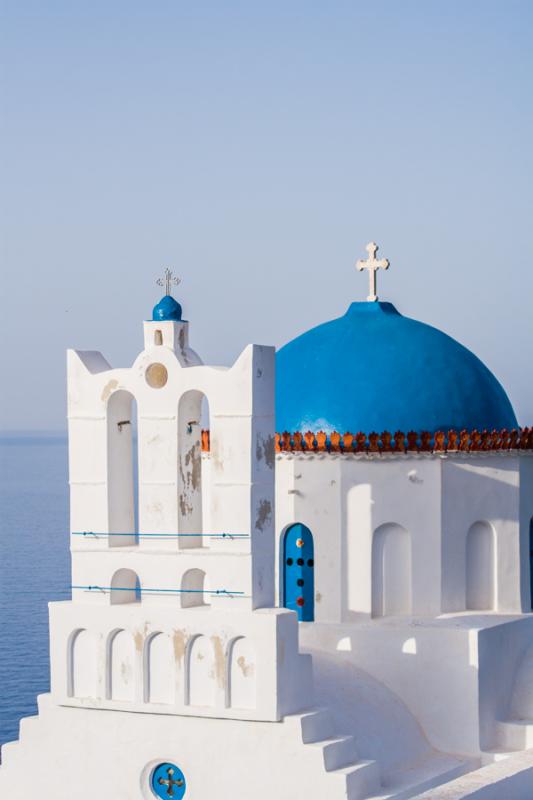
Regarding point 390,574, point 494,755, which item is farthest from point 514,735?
point 390,574

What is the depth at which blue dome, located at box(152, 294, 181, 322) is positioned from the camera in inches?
620

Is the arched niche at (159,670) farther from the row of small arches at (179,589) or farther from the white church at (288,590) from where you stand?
the row of small arches at (179,589)

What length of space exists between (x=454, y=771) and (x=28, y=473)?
120357 millimetres

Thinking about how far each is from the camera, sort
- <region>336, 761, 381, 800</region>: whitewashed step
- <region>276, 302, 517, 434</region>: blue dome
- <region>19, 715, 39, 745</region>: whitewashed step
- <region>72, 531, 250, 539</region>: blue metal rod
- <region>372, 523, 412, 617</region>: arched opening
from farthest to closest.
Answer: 1. <region>276, 302, 517, 434</region>: blue dome
2. <region>372, 523, 412, 617</region>: arched opening
3. <region>19, 715, 39, 745</region>: whitewashed step
4. <region>72, 531, 250, 539</region>: blue metal rod
5. <region>336, 761, 381, 800</region>: whitewashed step

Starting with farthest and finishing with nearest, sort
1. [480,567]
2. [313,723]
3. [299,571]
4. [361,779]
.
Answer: [480,567], [299,571], [313,723], [361,779]

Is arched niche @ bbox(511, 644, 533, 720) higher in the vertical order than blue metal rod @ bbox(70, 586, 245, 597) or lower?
lower

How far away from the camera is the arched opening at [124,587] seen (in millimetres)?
15750

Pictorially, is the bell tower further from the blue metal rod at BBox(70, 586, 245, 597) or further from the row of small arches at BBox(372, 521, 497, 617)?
the row of small arches at BBox(372, 521, 497, 617)

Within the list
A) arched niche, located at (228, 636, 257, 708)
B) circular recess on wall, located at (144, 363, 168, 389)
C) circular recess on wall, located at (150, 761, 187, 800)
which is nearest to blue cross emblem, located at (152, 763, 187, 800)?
circular recess on wall, located at (150, 761, 187, 800)

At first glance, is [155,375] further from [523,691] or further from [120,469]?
[523,691]

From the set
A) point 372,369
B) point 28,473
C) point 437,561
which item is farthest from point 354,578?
point 28,473

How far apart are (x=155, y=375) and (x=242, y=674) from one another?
2900mm

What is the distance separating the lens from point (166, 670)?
15445mm

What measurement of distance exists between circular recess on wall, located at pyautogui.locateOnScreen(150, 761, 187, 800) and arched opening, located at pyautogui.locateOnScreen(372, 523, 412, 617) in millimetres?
3340
